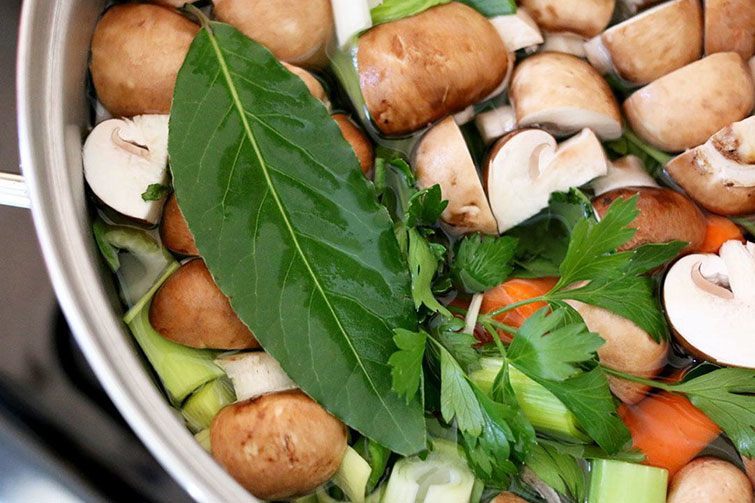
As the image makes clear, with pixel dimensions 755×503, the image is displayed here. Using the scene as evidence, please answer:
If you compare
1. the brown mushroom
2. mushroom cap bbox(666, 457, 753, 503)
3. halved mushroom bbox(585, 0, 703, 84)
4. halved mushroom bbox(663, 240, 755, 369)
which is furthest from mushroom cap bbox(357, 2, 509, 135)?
mushroom cap bbox(666, 457, 753, 503)

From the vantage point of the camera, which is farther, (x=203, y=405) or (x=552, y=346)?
(x=203, y=405)

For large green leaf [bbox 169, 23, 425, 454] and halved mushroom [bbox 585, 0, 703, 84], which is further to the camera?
halved mushroom [bbox 585, 0, 703, 84]

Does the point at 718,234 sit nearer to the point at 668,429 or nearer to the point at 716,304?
the point at 716,304

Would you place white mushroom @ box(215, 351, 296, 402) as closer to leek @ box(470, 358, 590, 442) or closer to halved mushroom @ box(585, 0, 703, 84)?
leek @ box(470, 358, 590, 442)

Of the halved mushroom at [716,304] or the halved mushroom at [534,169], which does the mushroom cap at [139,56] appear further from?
the halved mushroom at [716,304]

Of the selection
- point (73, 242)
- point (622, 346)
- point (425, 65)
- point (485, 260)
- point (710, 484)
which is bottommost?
point (710, 484)

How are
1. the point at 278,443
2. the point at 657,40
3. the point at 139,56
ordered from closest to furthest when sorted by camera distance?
the point at 278,443
the point at 139,56
the point at 657,40

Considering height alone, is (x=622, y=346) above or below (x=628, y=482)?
above

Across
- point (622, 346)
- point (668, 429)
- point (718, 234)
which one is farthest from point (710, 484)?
point (718, 234)
